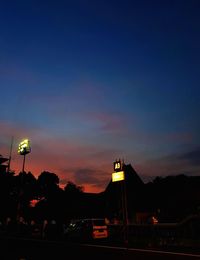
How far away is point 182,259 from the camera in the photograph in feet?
43.2

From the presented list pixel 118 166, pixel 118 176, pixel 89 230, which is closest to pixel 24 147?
pixel 89 230

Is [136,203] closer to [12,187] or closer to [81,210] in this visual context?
[81,210]

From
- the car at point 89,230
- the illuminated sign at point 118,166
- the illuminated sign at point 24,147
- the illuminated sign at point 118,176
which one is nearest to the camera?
the illuminated sign at point 118,176

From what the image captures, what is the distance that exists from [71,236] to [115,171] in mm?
9307

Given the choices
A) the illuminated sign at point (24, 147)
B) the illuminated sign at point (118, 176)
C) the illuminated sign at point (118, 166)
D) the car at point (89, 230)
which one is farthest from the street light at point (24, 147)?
the illuminated sign at point (118, 176)

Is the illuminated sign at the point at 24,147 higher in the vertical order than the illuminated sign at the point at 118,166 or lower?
higher

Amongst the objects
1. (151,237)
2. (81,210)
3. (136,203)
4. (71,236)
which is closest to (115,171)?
(151,237)

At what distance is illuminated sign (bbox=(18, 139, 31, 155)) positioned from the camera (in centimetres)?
4303

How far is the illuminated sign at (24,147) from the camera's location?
4303 centimetres

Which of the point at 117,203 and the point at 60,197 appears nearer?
the point at 117,203

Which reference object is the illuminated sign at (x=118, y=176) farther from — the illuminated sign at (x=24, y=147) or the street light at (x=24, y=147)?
the illuminated sign at (x=24, y=147)

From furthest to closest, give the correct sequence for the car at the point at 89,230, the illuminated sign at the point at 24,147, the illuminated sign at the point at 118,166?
the illuminated sign at the point at 24,147 < the car at the point at 89,230 < the illuminated sign at the point at 118,166

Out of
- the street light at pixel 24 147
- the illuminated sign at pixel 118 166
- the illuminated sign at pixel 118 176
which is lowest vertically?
the illuminated sign at pixel 118 176

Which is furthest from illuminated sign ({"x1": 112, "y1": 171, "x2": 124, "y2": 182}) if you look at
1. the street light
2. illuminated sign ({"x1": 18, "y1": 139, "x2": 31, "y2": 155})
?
illuminated sign ({"x1": 18, "y1": 139, "x2": 31, "y2": 155})
